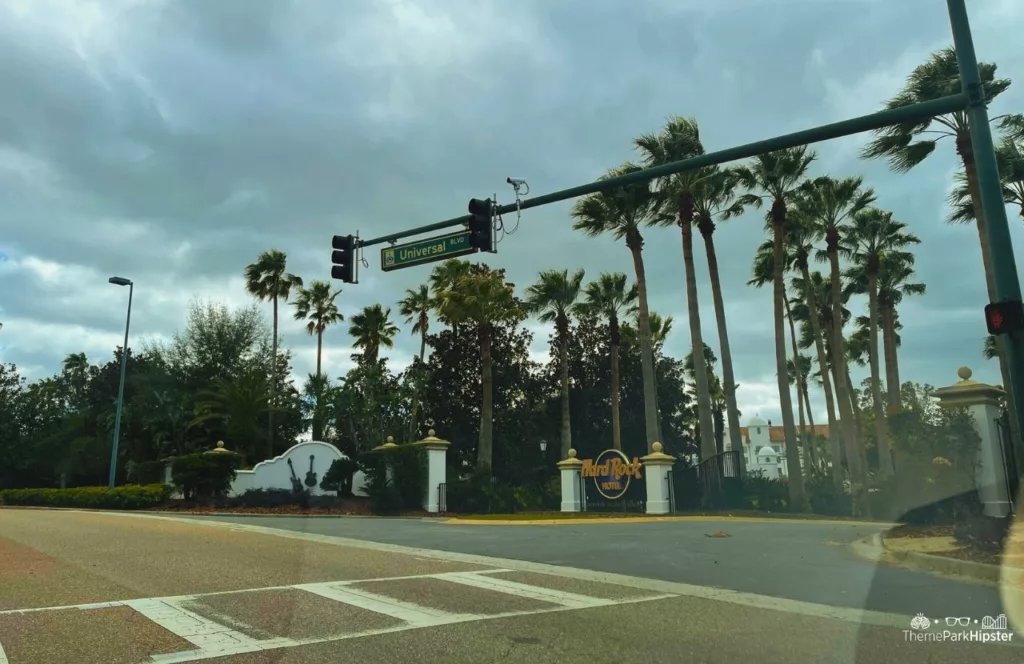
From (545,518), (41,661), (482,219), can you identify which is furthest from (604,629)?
(545,518)

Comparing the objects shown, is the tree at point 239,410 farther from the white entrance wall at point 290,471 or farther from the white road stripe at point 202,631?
the white road stripe at point 202,631

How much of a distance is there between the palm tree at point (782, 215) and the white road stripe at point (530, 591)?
24.5 m

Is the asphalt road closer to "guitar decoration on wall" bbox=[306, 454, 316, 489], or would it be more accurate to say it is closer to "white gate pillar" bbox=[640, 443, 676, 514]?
"white gate pillar" bbox=[640, 443, 676, 514]

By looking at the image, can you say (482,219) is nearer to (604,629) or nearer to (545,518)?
(604,629)

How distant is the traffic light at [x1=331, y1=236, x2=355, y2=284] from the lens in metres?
14.9

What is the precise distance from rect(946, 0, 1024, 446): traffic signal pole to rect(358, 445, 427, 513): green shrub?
23503 millimetres

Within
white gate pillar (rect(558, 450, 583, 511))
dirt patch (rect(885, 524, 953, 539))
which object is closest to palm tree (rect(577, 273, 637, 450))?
white gate pillar (rect(558, 450, 583, 511))

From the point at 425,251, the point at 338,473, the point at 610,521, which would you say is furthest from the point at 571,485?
the point at 425,251

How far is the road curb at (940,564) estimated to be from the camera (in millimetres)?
9259

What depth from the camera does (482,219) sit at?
1336 cm

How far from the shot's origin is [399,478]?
101 ft

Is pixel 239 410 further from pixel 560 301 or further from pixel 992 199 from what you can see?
pixel 992 199

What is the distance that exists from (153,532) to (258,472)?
15.8 meters
